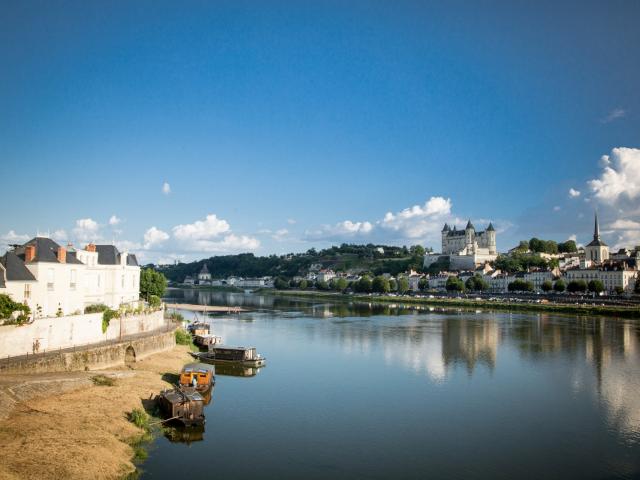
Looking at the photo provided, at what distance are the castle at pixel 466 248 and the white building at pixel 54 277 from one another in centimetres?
12207

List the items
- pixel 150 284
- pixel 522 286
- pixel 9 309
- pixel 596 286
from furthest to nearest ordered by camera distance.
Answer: pixel 522 286 < pixel 596 286 < pixel 150 284 < pixel 9 309

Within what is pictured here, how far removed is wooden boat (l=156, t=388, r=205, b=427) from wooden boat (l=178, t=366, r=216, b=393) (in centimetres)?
291

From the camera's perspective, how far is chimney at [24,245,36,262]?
2470 cm

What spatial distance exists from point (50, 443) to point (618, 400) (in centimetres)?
2310

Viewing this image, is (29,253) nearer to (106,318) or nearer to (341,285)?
(106,318)

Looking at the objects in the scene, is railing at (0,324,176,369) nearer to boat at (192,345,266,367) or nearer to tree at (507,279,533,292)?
boat at (192,345,266,367)

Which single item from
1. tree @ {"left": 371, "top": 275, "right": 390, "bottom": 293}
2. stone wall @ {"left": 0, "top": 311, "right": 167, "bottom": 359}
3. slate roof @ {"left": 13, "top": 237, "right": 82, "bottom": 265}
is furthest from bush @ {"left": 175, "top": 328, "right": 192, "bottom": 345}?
tree @ {"left": 371, "top": 275, "right": 390, "bottom": 293}

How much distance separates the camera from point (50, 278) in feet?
83.4

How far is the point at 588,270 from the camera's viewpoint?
95875mm

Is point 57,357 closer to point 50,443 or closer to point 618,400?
point 50,443

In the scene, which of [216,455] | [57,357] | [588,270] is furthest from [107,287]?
[588,270]

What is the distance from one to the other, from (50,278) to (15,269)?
1.96 metres

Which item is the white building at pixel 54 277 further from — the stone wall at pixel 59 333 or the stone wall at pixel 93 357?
the stone wall at pixel 93 357

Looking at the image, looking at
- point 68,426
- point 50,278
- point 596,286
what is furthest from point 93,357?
point 596,286
